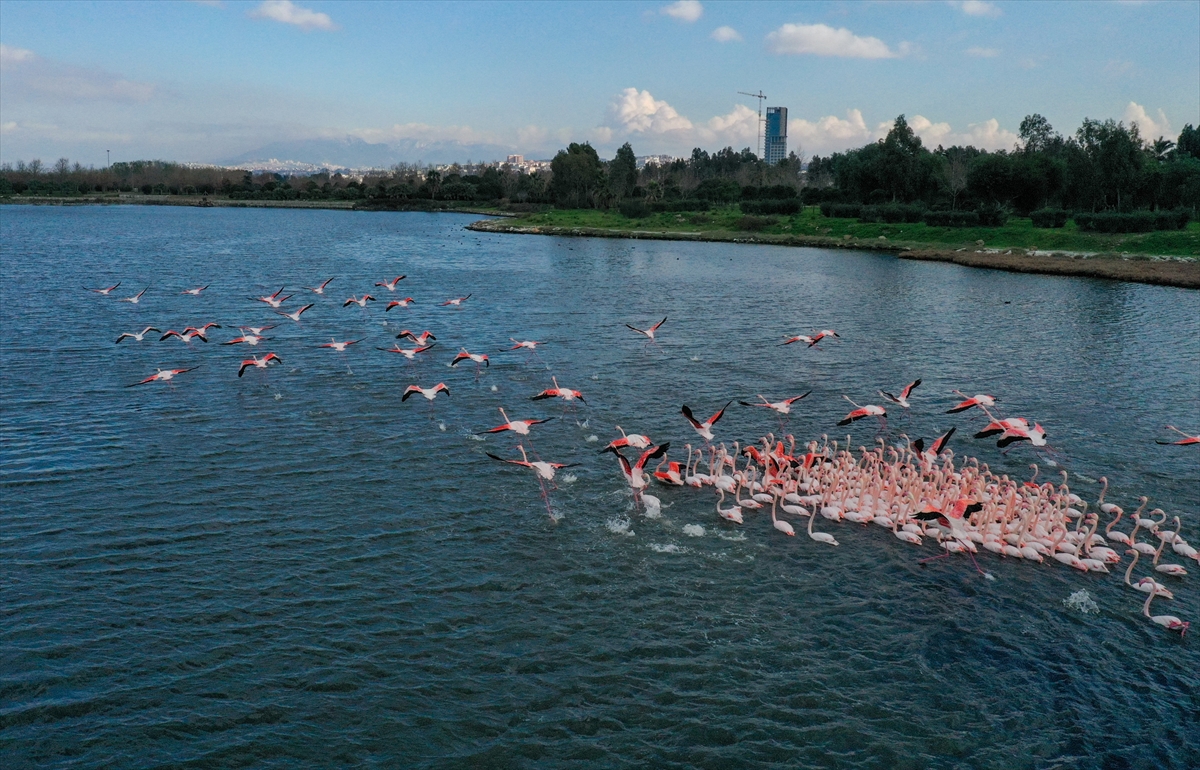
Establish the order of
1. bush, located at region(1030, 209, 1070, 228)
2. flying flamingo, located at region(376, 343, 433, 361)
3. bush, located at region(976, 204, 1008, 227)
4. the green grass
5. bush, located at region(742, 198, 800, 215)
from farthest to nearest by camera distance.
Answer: bush, located at region(742, 198, 800, 215) → bush, located at region(976, 204, 1008, 227) → bush, located at region(1030, 209, 1070, 228) → the green grass → flying flamingo, located at region(376, 343, 433, 361)

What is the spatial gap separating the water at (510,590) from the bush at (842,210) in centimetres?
6523

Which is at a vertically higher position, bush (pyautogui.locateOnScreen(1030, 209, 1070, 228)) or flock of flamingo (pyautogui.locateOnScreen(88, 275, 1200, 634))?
bush (pyautogui.locateOnScreen(1030, 209, 1070, 228))

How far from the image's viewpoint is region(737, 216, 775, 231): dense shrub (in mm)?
94750

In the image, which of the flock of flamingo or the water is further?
the flock of flamingo

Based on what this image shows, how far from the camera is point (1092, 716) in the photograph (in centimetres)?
1120

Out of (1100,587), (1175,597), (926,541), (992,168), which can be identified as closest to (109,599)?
(926,541)

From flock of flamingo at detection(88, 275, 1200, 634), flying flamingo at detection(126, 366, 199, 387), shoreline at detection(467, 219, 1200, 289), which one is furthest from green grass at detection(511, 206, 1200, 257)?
flying flamingo at detection(126, 366, 199, 387)

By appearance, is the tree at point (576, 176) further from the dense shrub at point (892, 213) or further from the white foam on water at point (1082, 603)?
the white foam on water at point (1082, 603)

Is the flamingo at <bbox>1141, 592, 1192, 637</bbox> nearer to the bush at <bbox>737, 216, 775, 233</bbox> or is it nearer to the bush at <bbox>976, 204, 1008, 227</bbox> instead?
the bush at <bbox>976, 204, 1008, 227</bbox>

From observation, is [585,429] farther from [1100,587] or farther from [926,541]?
[1100,587]

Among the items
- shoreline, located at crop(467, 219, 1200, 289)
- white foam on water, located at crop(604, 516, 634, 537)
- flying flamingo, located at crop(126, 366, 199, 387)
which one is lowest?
white foam on water, located at crop(604, 516, 634, 537)

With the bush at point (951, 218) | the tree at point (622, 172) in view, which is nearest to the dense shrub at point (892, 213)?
the bush at point (951, 218)

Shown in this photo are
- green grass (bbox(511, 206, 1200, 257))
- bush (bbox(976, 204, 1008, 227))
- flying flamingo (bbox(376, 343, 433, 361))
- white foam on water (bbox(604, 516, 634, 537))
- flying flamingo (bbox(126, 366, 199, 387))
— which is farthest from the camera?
bush (bbox(976, 204, 1008, 227))

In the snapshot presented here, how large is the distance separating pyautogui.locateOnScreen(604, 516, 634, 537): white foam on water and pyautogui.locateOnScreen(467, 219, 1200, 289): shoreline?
5136 centimetres
